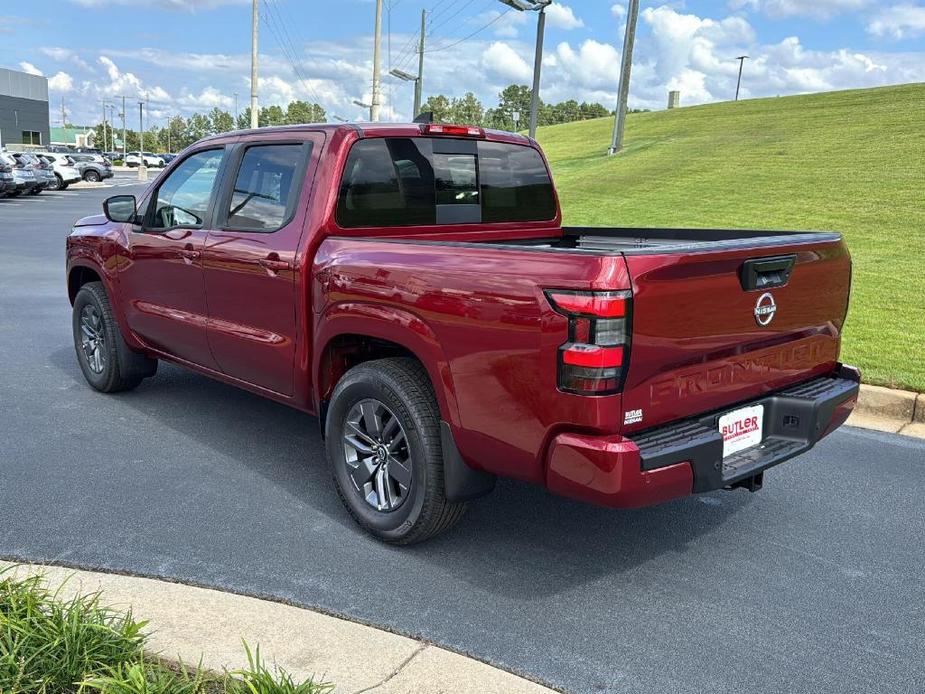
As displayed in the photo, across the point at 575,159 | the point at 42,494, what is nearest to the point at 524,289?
the point at 42,494

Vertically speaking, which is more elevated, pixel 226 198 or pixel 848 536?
pixel 226 198

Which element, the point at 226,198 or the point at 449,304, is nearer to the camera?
the point at 449,304

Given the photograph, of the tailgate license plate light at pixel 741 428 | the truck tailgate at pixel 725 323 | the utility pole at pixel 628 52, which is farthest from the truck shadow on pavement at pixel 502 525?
the utility pole at pixel 628 52

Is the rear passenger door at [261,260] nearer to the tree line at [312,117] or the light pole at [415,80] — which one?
the light pole at [415,80]

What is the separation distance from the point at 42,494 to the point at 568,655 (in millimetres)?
2828

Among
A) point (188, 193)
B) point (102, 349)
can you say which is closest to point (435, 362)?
point (188, 193)

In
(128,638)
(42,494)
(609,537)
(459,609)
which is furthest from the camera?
(42,494)

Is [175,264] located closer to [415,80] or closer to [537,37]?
[537,37]

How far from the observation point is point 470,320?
325 cm

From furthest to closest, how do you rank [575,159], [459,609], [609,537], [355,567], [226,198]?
1. [575,159]
2. [226,198]
3. [609,537]
4. [355,567]
5. [459,609]

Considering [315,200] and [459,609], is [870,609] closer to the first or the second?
[459,609]

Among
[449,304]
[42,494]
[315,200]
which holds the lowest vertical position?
[42,494]

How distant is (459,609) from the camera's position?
10.8 ft

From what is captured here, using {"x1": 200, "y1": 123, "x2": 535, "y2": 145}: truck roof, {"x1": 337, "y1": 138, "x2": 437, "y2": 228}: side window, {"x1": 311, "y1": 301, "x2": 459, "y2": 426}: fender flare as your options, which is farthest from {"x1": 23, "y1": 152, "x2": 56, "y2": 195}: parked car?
{"x1": 311, "y1": 301, "x2": 459, "y2": 426}: fender flare
